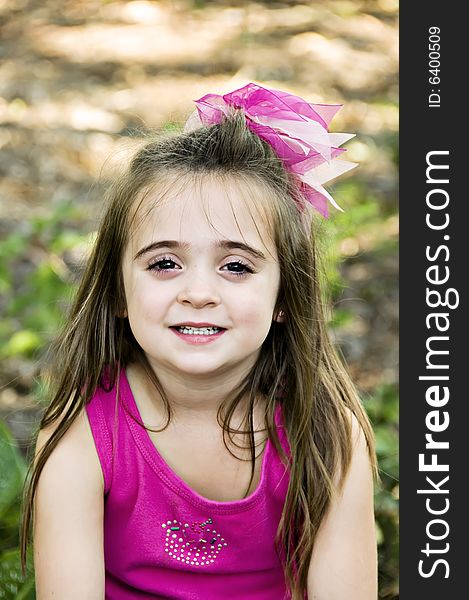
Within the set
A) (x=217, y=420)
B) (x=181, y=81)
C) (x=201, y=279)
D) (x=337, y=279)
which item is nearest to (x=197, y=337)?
(x=201, y=279)

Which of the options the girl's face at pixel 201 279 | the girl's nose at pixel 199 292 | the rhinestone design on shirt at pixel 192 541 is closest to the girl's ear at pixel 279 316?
the girl's face at pixel 201 279

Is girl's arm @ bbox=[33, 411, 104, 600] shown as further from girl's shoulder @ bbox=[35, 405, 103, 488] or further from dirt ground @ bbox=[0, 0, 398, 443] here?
dirt ground @ bbox=[0, 0, 398, 443]

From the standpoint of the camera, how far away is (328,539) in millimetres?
2227

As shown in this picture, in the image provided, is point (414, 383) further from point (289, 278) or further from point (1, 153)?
point (1, 153)

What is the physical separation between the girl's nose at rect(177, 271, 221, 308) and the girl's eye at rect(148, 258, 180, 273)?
0.05 metres

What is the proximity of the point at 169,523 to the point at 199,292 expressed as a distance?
54 cm

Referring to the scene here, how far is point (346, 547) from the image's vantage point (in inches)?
87.6

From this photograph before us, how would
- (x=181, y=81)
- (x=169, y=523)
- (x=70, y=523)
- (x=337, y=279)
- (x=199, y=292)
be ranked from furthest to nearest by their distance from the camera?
(x=181, y=81) < (x=337, y=279) < (x=169, y=523) < (x=70, y=523) < (x=199, y=292)

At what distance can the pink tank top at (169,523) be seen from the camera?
2.20 m

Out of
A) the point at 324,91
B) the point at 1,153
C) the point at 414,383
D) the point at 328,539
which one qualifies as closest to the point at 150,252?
the point at 328,539

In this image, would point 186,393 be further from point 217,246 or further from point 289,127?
point 289,127

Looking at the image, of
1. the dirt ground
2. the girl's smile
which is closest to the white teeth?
the girl's smile

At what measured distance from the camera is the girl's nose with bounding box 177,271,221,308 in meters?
1.99

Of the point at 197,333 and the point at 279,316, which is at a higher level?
the point at 279,316
